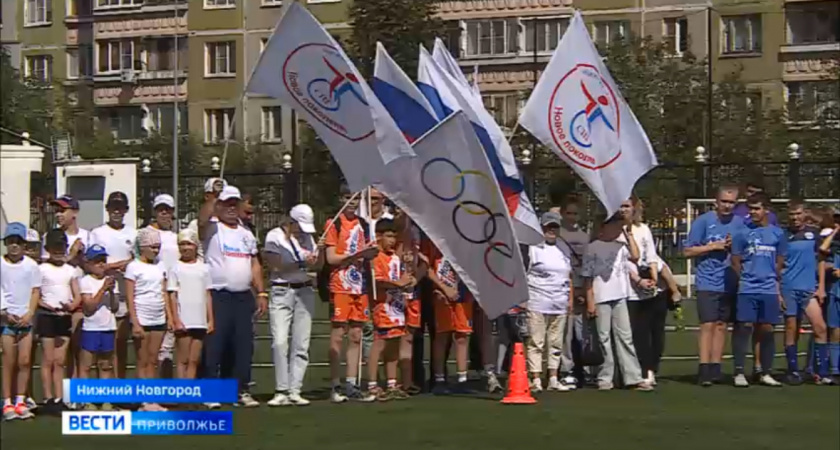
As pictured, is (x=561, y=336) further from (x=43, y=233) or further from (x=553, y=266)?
(x=43, y=233)

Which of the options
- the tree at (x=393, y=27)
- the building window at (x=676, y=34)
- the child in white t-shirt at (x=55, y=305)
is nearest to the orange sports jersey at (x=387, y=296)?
the child in white t-shirt at (x=55, y=305)

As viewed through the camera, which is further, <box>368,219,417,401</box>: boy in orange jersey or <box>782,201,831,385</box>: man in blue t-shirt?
<box>782,201,831,385</box>: man in blue t-shirt

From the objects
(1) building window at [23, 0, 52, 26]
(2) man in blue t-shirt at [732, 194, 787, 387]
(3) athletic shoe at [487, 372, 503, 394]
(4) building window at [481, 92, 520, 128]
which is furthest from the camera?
(4) building window at [481, 92, 520, 128]

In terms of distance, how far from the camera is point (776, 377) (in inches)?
512

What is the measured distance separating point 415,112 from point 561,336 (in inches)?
93.1

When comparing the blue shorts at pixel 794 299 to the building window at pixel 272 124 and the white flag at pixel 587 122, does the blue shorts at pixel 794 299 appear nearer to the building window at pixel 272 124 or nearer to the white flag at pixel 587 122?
the white flag at pixel 587 122

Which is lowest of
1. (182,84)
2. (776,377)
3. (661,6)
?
(776,377)

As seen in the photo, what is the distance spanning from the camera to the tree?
26.7 meters

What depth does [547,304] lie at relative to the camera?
476 inches

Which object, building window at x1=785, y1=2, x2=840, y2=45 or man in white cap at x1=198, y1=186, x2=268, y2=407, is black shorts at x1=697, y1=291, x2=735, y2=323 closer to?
man in white cap at x1=198, y1=186, x2=268, y2=407

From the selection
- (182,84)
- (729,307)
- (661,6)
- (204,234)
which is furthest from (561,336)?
(661,6)

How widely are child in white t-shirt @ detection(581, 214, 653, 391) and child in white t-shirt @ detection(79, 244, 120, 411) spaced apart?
14.1ft
